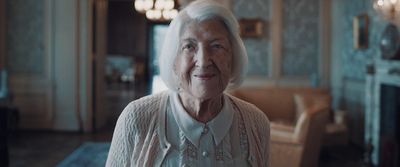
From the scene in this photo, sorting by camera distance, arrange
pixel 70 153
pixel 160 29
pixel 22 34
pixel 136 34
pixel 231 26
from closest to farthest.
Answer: pixel 231 26, pixel 70 153, pixel 22 34, pixel 136 34, pixel 160 29

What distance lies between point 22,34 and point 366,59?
5062mm

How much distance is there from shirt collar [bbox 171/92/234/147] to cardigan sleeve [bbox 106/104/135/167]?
12cm

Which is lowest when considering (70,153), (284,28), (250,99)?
(70,153)

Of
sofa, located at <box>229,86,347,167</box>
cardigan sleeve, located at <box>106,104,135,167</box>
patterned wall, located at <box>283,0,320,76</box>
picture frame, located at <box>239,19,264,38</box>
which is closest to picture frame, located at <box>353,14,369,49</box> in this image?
sofa, located at <box>229,86,347,167</box>

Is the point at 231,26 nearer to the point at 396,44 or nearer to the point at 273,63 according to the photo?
the point at 396,44

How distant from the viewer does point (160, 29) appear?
1878 cm

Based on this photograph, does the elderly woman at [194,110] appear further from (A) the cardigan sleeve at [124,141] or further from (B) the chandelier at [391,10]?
(B) the chandelier at [391,10]

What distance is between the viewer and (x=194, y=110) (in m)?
1.18

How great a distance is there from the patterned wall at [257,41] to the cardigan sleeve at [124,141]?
249 inches

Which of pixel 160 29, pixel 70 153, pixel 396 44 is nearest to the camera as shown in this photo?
pixel 396 44

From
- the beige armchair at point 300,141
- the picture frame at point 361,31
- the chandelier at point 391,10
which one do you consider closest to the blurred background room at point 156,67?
the picture frame at point 361,31

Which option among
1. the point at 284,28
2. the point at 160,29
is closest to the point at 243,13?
the point at 284,28

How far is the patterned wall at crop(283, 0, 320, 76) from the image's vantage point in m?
7.40

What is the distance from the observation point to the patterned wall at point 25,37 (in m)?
7.15
